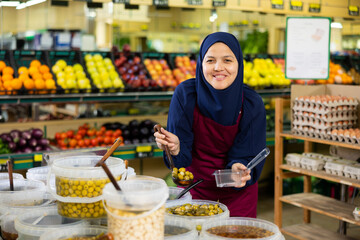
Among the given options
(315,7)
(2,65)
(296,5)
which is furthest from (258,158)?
(315,7)

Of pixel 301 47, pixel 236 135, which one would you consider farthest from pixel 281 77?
pixel 236 135

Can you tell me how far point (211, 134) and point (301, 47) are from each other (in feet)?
8.35

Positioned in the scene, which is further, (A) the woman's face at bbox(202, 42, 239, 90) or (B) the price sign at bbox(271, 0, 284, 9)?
(B) the price sign at bbox(271, 0, 284, 9)

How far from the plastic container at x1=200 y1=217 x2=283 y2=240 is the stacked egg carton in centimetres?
263

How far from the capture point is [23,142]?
4.64 m

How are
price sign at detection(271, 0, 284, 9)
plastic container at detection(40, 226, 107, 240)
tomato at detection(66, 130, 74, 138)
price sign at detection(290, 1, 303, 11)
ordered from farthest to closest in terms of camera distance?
price sign at detection(290, 1, 303, 11)
price sign at detection(271, 0, 284, 9)
tomato at detection(66, 130, 74, 138)
plastic container at detection(40, 226, 107, 240)

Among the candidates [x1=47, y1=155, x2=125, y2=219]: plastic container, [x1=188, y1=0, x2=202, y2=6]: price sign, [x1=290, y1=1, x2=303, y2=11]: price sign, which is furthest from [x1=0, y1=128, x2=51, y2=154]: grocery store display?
[x1=290, y1=1, x2=303, y2=11]: price sign

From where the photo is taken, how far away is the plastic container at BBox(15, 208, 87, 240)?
1609mm

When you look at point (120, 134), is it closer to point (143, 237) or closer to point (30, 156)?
point (30, 156)

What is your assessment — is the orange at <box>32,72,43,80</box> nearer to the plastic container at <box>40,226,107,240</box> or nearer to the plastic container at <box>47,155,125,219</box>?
the plastic container at <box>47,155,125,219</box>

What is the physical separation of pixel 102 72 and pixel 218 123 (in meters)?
3.13

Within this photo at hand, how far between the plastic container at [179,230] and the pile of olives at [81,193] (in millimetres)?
240

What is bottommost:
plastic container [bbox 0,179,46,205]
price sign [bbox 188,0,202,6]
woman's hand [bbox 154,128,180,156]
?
plastic container [bbox 0,179,46,205]

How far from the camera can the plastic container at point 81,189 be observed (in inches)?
64.1
